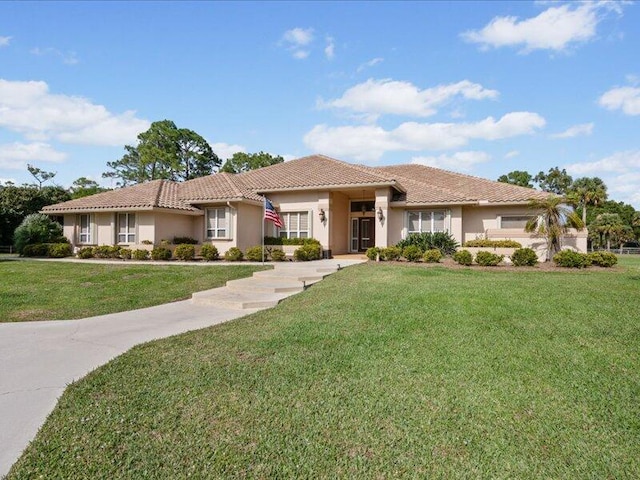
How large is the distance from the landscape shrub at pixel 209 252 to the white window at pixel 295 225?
12.7 feet

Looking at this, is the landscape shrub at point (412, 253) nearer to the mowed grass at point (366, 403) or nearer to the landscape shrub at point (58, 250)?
the mowed grass at point (366, 403)

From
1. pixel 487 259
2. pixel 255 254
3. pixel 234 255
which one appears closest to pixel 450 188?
pixel 487 259

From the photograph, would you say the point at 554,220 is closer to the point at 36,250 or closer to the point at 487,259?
the point at 487,259

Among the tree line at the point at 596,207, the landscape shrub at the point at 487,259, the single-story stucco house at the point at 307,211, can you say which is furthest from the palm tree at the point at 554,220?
the tree line at the point at 596,207

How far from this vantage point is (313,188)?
19.2 m

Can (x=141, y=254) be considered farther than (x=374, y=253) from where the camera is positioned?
Yes

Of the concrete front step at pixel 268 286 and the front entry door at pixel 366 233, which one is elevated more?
the front entry door at pixel 366 233

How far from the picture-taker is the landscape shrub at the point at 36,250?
20859mm

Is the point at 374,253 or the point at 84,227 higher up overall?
the point at 84,227

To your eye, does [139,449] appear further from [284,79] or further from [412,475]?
[284,79]

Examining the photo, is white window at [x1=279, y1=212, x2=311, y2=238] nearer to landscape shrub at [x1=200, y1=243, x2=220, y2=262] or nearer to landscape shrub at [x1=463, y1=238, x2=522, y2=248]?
landscape shrub at [x1=200, y1=243, x2=220, y2=262]

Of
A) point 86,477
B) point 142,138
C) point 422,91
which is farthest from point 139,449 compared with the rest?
point 142,138

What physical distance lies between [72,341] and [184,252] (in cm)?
1241

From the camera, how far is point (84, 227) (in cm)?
2177
